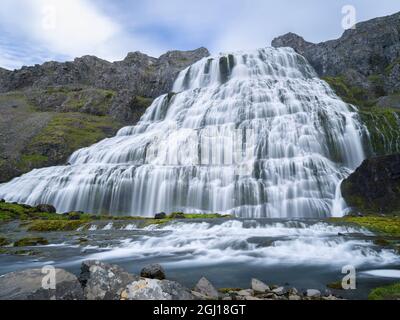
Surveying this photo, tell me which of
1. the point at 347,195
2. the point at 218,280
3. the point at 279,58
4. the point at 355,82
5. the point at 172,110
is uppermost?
the point at 279,58

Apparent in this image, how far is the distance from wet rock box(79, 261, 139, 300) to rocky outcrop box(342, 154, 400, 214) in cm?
2827

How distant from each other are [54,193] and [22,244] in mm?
21231

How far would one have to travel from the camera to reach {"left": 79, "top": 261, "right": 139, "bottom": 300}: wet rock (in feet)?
28.2

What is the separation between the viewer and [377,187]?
109 feet

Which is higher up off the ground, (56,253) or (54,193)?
(54,193)

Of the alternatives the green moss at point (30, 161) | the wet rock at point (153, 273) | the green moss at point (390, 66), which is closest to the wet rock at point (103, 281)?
the wet rock at point (153, 273)

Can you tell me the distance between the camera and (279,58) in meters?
81.2

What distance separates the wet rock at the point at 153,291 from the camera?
831 centimetres

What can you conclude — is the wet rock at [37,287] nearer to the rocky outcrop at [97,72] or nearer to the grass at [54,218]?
the grass at [54,218]

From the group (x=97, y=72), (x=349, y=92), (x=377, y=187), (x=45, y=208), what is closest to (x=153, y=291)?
(x=377, y=187)

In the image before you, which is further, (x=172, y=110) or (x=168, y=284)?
(x=172, y=110)

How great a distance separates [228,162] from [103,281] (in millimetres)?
36645
